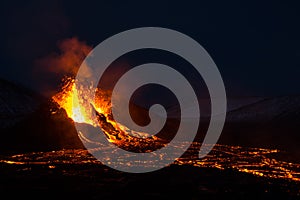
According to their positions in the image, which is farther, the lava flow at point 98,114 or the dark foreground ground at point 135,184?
the lava flow at point 98,114

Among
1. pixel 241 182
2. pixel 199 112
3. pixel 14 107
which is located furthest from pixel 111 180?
pixel 199 112

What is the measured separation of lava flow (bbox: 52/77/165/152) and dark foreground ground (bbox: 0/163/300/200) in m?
12.8

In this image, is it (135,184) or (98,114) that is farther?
(98,114)

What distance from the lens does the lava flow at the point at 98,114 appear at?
1491 inches

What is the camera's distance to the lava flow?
1491 inches

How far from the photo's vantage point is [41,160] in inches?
1063

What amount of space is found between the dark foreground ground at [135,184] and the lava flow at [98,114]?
42.1ft

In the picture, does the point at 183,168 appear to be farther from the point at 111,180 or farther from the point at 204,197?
the point at 204,197

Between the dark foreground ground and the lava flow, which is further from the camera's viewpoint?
the lava flow

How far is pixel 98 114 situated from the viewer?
129 ft

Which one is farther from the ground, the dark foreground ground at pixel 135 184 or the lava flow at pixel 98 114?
the lava flow at pixel 98 114

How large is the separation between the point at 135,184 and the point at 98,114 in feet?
67.3

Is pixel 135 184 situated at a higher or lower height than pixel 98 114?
lower

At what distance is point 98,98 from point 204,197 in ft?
89.1
